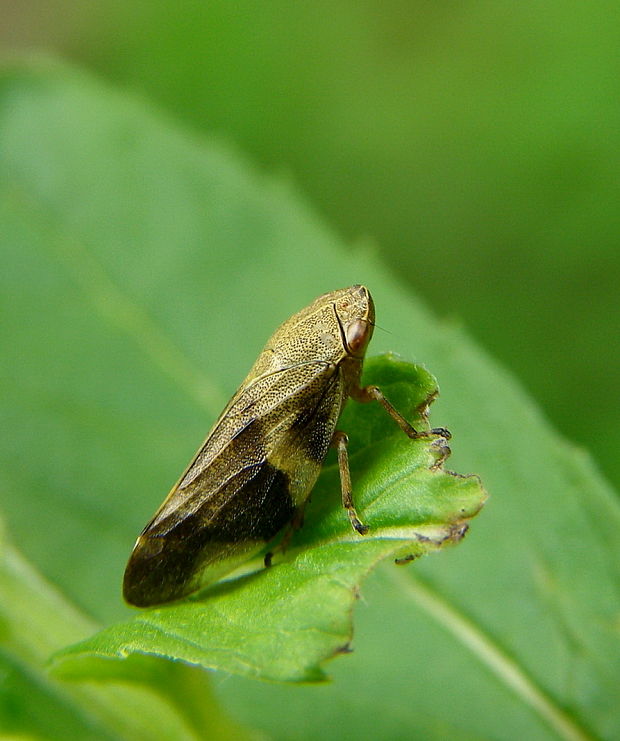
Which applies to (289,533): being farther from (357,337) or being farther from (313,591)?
(357,337)

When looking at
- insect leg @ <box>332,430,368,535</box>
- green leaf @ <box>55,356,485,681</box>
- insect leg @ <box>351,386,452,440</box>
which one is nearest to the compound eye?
insect leg @ <box>351,386,452,440</box>

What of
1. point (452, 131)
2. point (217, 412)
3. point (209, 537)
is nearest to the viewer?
point (209, 537)

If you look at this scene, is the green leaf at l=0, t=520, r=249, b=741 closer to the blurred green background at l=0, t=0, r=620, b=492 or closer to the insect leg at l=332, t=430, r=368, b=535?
the insect leg at l=332, t=430, r=368, b=535

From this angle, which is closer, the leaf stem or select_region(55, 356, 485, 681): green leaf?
select_region(55, 356, 485, 681): green leaf

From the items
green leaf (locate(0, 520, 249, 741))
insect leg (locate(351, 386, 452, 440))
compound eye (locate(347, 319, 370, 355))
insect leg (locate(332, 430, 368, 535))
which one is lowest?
green leaf (locate(0, 520, 249, 741))

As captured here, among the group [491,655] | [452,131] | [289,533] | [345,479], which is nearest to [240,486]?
[289,533]

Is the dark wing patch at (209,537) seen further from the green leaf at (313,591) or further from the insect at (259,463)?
the green leaf at (313,591)
